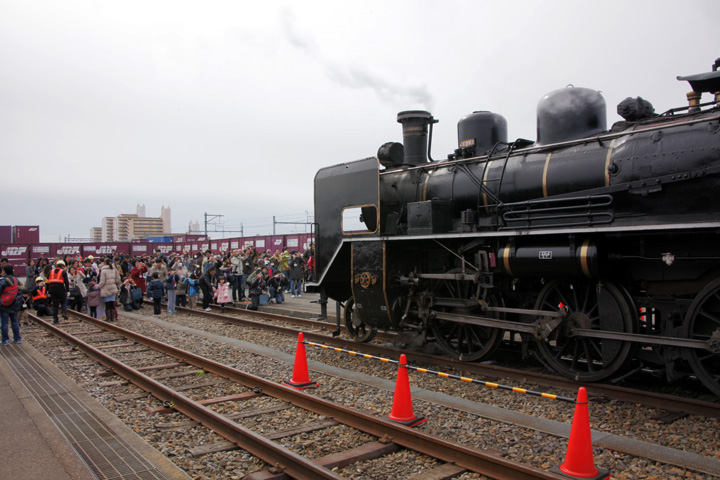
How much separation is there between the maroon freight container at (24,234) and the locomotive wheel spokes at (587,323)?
1768 inches

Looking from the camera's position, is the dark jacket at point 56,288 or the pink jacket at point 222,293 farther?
the pink jacket at point 222,293

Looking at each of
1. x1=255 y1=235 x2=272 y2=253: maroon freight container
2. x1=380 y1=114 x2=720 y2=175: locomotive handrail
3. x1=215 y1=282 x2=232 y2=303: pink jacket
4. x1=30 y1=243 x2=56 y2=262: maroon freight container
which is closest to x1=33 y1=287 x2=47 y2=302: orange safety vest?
x1=215 y1=282 x2=232 y2=303: pink jacket

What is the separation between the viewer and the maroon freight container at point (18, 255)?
34.4 meters

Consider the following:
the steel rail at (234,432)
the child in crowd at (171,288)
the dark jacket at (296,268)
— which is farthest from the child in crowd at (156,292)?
→ the steel rail at (234,432)

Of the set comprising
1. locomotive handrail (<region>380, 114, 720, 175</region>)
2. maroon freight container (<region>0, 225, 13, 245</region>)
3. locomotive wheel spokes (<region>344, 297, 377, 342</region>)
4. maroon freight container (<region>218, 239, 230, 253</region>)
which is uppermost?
maroon freight container (<region>0, 225, 13, 245</region>)

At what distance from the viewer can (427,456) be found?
461 centimetres

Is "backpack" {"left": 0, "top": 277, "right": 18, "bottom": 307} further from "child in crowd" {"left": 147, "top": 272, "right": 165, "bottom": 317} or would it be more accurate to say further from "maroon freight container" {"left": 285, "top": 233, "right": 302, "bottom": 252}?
"maroon freight container" {"left": 285, "top": 233, "right": 302, "bottom": 252}

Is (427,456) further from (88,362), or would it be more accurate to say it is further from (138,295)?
(138,295)

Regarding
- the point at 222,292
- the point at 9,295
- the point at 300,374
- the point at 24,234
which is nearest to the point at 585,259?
the point at 300,374

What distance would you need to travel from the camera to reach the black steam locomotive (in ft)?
18.7

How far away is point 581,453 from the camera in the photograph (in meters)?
4.01

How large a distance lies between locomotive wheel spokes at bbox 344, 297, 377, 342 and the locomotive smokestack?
287cm

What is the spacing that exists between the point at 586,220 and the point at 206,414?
484cm

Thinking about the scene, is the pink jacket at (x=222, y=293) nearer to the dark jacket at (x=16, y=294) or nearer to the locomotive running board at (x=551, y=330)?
the dark jacket at (x=16, y=294)
